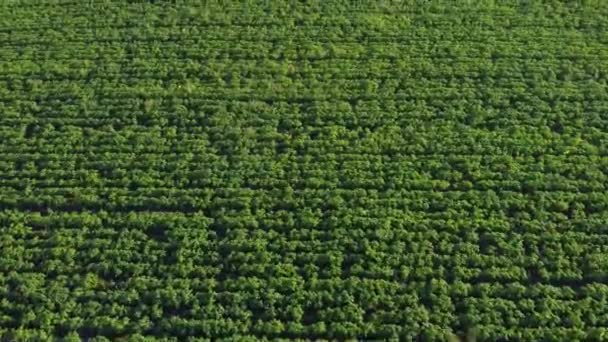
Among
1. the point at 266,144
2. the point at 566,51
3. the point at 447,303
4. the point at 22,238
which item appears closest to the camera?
the point at 447,303

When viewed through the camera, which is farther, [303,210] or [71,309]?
[303,210]

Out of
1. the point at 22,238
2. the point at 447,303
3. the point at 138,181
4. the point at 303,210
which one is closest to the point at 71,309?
the point at 22,238

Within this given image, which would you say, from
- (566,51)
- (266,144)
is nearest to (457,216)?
(266,144)

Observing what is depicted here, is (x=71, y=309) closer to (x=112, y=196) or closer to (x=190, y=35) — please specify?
(x=112, y=196)

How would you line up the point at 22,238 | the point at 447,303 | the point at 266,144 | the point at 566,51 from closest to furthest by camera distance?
1. the point at 447,303
2. the point at 22,238
3. the point at 266,144
4. the point at 566,51

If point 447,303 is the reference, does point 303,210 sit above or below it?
above

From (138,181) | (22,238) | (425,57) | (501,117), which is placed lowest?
(22,238)
